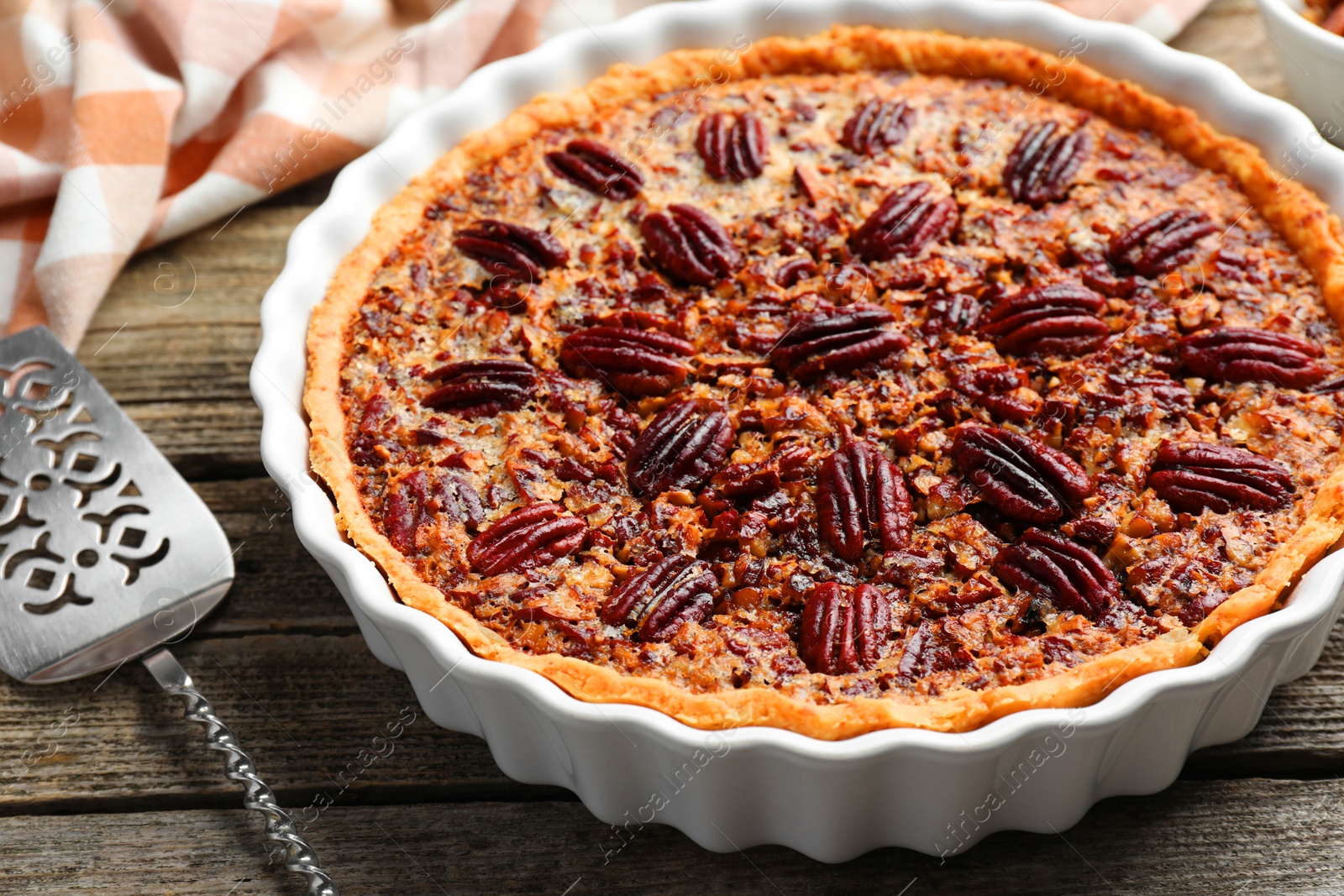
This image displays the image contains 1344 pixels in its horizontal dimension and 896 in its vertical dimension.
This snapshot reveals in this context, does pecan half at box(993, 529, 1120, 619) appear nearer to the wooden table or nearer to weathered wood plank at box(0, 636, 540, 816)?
the wooden table

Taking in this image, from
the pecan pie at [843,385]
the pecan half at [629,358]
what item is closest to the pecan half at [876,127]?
the pecan pie at [843,385]

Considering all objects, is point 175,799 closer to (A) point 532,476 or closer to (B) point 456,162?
(A) point 532,476

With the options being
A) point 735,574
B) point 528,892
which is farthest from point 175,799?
point 735,574

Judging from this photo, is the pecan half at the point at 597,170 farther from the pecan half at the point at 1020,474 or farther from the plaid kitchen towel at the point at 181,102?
the pecan half at the point at 1020,474

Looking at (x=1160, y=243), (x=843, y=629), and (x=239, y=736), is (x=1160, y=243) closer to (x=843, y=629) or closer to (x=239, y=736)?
(x=843, y=629)

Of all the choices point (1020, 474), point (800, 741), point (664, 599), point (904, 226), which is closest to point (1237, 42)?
point (904, 226)

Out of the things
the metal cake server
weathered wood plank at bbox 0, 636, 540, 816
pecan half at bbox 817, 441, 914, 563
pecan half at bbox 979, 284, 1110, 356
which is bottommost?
weathered wood plank at bbox 0, 636, 540, 816

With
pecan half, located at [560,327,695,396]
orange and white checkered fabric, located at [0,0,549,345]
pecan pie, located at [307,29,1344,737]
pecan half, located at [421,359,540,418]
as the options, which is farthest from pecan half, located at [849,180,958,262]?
orange and white checkered fabric, located at [0,0,549,345]

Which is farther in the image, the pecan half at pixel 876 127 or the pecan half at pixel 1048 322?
the pecan half at pixel 876 127

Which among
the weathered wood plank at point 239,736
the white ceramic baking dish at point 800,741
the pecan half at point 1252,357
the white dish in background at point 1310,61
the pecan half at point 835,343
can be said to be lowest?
the weathered wood plank at point 239,736
